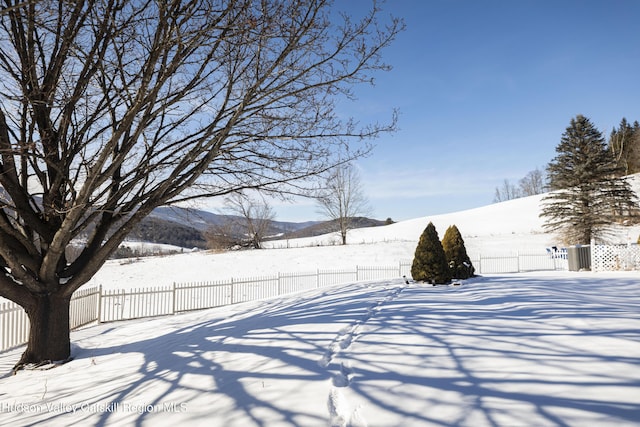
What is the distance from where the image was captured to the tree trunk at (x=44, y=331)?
6.29 m

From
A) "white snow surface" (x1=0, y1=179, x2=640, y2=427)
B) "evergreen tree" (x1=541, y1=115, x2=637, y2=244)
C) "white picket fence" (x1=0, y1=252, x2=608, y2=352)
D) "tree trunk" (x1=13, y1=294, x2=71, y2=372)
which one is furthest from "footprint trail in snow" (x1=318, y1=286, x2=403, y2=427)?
"evergreen tree" (x1=541, y1=115, x2=637, y2=244)

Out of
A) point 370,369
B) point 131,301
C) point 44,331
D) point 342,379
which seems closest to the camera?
point 342,379

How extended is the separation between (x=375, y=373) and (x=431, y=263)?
327 inches

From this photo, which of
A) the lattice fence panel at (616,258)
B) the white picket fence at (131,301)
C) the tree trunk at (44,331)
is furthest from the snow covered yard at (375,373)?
the lattice fence panel at (616,258)

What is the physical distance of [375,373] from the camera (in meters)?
3.68

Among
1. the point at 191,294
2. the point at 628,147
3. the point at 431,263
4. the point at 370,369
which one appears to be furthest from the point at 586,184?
the point at 628,147

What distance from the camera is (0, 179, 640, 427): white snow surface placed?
295 cm

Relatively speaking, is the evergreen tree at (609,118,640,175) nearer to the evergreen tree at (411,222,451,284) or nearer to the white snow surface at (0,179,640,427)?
the evergreen tree at (411,222,451,284)

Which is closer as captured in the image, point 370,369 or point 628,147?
point 370,369

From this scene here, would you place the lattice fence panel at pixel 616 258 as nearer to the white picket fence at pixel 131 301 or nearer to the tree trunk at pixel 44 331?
the white picket fence at pixel 131 301

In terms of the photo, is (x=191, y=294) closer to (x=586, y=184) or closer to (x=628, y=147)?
(x=586, y=184)

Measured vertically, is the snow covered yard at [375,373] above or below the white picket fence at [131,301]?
above

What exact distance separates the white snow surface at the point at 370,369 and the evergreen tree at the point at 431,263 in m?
3.18

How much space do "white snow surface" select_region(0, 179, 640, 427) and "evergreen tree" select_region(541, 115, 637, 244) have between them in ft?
62.5
